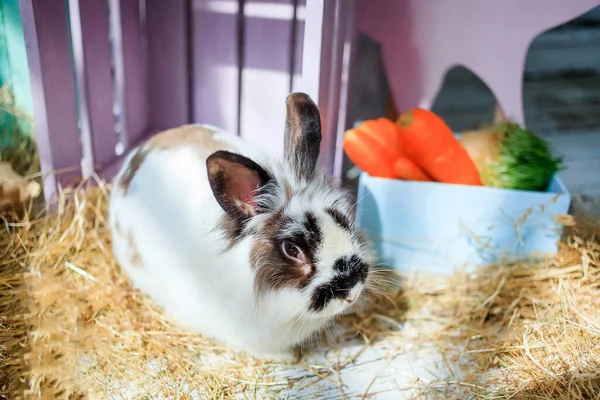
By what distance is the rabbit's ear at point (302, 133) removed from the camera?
1378 mm

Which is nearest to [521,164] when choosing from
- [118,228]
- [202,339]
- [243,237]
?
[243,237]

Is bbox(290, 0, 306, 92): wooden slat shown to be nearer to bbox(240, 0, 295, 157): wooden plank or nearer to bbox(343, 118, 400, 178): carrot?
bbox(240, 0, 295, 157): wooden plank

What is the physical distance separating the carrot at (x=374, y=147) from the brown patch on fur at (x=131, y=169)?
1.87ft

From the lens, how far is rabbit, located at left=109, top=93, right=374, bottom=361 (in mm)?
1309

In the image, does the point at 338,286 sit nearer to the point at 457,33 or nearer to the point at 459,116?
the point at 457,33

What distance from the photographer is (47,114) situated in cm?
178

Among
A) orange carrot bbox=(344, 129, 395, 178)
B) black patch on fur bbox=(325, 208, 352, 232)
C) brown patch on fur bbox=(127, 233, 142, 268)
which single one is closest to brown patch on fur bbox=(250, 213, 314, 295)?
black patch on fur bbox=(325, 208, 352, 232)

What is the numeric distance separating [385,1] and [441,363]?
3.93 ft

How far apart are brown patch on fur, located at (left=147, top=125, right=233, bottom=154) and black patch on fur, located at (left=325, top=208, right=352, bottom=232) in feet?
1.18

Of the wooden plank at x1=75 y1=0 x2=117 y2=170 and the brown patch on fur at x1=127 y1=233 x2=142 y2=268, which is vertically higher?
the wooden plank at x1=75 y1=0 x2=117 y2=170

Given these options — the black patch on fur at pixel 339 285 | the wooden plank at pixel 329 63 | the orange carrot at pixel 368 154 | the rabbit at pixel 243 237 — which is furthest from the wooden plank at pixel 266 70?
the black patch on fur at pixel 339 285

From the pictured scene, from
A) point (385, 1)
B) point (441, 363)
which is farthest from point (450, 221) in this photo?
point (385, 1)

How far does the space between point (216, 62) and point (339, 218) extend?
943mm

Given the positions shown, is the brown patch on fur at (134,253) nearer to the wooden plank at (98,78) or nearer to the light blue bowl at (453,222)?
the wooden plank at (98,78)
